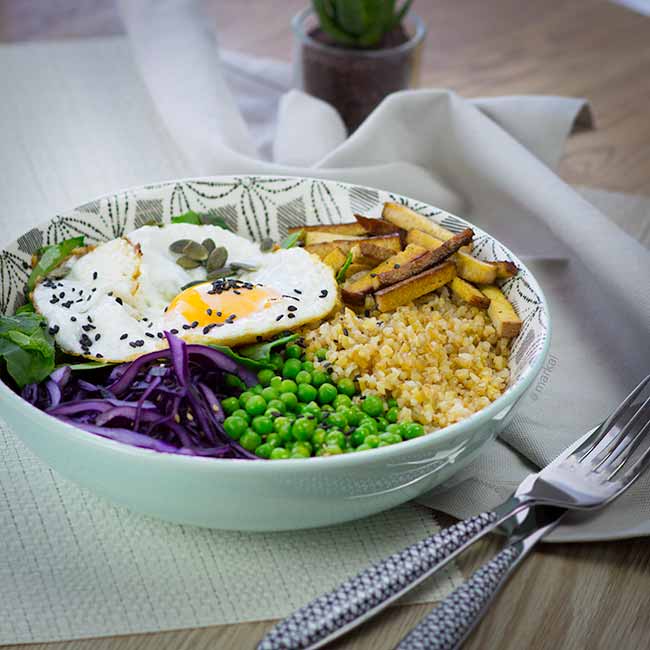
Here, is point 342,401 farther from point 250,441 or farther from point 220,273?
point 220,273

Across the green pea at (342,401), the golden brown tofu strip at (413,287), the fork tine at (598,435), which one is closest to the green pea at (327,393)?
the green pea at (342,401)

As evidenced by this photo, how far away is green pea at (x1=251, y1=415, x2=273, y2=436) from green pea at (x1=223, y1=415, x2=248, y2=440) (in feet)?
0.10

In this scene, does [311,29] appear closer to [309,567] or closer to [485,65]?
[485,65]

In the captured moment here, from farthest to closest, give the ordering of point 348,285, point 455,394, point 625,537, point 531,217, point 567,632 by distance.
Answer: point 531,217 < point 348,285 < point 455,394 < point 625,537 < point 567,632

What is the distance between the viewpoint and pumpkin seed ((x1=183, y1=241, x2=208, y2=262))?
2.95 meters

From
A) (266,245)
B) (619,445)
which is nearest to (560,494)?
(619,445)

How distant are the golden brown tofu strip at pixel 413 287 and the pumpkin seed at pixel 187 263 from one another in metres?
0.65

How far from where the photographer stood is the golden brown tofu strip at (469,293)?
2.72 meters

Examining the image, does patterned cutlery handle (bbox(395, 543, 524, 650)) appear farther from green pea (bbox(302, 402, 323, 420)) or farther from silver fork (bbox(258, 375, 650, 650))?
green pea (bbox(302, 402, 323, 420))

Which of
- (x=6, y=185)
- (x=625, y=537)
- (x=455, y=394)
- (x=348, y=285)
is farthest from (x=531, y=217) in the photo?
(x=6, y=185)

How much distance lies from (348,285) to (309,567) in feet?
3.44

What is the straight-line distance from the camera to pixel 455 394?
7.88 ft

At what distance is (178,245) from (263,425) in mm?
979

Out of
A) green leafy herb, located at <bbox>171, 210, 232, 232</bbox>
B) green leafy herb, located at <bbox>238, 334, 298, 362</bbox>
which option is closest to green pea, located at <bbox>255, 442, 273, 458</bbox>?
green leafy herb, located at <bbox>238, 334, 298, 362</bbox>
